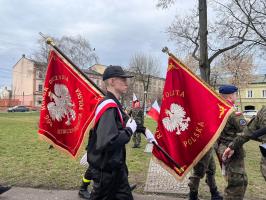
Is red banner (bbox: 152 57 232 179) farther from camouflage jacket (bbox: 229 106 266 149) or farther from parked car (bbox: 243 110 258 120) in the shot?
camouflage jacket (bbox: 229 106 266 149)

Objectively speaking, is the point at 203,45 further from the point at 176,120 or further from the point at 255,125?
the point at 255,125

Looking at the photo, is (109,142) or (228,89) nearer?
(109,142)

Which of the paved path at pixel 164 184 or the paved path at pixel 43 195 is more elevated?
the paved path at pixel 164 184

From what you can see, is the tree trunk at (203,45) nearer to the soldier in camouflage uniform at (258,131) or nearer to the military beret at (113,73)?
the soldier in camouflage uniform at (258,131)

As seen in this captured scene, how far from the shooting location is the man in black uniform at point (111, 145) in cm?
333

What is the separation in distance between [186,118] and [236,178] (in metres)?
1.20

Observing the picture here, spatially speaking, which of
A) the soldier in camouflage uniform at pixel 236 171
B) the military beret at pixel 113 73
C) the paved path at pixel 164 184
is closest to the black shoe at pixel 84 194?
the paved path at pixel 164 184

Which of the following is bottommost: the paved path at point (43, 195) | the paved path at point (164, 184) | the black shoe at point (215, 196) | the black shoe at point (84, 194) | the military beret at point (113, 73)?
the paved path at point (43, 195)

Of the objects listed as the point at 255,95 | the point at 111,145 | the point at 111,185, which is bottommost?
the point at 111,185

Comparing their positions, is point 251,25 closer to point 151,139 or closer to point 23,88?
point 151,139

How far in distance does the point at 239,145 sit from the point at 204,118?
1.05 m

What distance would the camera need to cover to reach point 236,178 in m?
4.76

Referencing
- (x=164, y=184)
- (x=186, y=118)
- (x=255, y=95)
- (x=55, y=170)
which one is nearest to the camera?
(x=186, y=118)

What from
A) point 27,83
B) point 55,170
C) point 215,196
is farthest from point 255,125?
point 27,83
